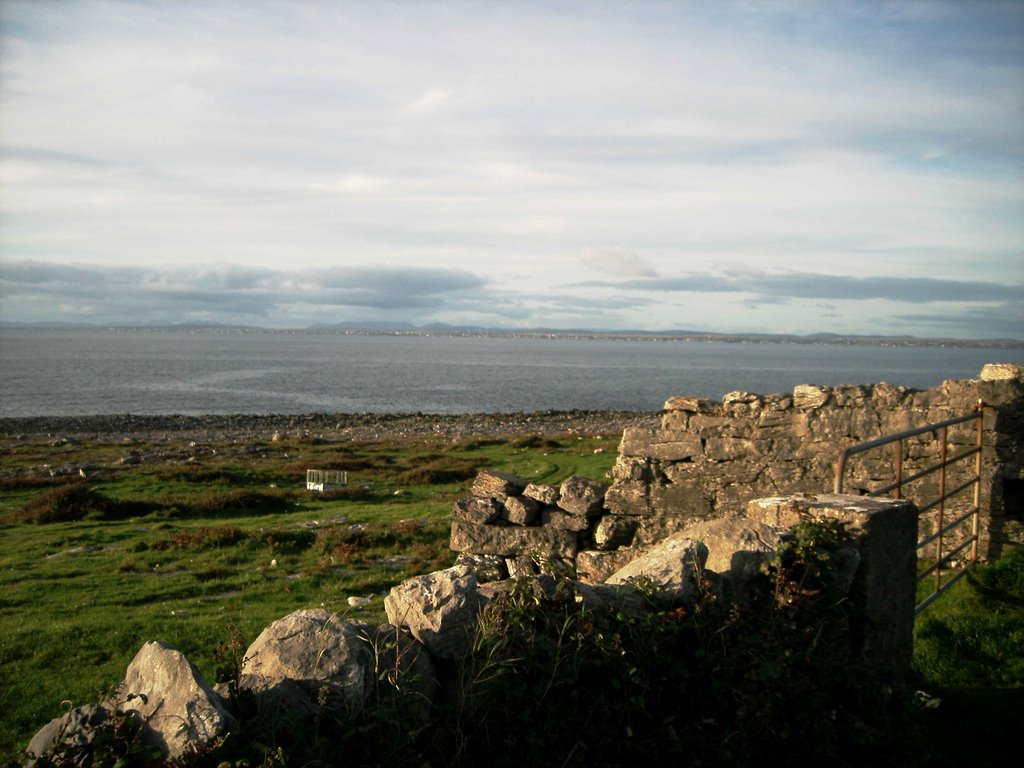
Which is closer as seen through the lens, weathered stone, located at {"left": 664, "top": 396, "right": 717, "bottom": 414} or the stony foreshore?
weathered stone, located at {"left": 664, "top": 396, "right": 717, "bottom": 414}

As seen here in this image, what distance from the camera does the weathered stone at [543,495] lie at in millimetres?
10391

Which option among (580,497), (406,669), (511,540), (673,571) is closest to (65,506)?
(511,540)

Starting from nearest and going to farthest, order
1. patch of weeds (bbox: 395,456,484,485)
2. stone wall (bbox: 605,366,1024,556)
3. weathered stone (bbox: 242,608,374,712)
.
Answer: weathered stone (bbox: 242,608,374,712) < stone wall (bbox: 605,366,1024,556) < patch of weeds (bbox: 395,456,484,485)

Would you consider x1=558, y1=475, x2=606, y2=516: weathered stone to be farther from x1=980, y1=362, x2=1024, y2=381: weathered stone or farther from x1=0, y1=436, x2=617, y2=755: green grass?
x1=980, y1=362, x2=1024, y2=381: weathered stone

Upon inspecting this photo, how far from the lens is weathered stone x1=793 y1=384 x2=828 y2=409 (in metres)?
10.9

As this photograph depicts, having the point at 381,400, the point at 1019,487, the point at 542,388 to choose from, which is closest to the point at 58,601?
the point at 1019,487

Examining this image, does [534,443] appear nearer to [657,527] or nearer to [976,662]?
[657,527]

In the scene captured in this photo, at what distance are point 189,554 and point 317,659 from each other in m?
14.1

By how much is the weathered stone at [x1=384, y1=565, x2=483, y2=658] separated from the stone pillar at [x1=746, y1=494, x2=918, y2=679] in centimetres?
252

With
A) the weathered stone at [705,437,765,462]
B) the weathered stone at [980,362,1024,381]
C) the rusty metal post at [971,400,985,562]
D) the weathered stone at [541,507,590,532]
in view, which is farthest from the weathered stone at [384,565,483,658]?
the weathered stone at [980,362,1024,381]

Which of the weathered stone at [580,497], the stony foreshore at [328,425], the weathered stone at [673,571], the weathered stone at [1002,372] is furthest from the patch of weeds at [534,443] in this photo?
the weathered stone at [673,571]

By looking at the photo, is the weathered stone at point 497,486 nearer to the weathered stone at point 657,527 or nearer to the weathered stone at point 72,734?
the weathered stone at point 657,527

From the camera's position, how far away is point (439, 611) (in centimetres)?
414

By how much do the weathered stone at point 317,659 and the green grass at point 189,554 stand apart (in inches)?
13.3
